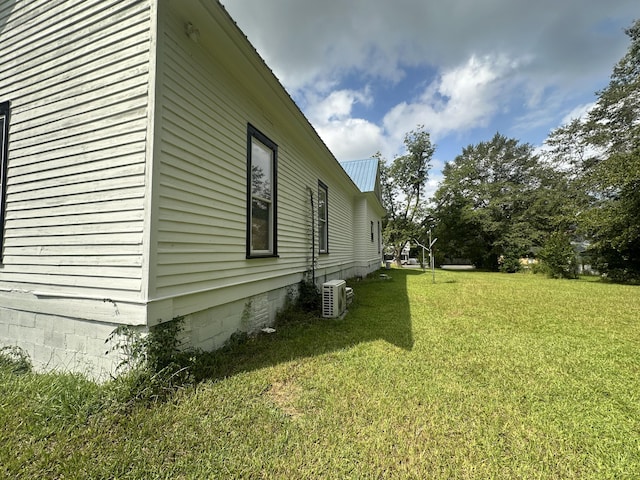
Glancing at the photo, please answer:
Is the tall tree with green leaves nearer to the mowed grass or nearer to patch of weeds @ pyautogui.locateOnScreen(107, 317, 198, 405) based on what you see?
the mowed grass

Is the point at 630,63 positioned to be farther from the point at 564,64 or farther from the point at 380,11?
the point at 380,11

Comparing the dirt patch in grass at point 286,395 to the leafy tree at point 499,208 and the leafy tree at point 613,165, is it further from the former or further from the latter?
the leafy tree at point 499,208

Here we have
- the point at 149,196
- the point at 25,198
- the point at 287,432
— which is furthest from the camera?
the point at 25,198

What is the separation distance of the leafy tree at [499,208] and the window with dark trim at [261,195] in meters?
19.9

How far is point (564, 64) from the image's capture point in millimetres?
9594

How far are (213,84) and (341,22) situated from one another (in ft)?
16.5

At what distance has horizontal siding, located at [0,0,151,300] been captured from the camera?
8.34ft

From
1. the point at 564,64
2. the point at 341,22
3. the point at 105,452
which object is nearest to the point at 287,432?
the point at 105,452

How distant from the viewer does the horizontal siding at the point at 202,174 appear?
2625 mm

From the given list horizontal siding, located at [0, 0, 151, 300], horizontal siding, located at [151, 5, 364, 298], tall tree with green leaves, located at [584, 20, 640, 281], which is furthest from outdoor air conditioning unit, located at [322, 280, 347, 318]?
tall tree with green leaves, located at [584, 20, 640, 281]

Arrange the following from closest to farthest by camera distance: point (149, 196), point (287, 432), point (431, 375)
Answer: point (287, 432), point (149, 196), point (431, 375)

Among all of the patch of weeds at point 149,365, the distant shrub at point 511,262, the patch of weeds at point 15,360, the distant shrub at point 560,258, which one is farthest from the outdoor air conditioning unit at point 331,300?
the distant shrub at point 511,262

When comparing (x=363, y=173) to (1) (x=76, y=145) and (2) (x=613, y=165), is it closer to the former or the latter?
(2) (x=613, y=165)

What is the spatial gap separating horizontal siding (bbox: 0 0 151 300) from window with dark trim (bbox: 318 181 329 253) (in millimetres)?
5274
